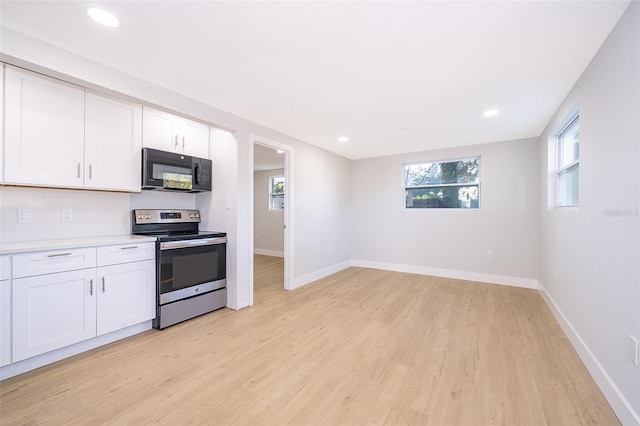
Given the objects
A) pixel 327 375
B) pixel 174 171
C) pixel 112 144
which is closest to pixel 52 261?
pixel 112 144

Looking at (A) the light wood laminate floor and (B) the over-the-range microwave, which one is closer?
(A) the light wood laminate floor

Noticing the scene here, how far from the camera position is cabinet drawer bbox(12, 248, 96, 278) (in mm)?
1949

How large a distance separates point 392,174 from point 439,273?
2.04 m

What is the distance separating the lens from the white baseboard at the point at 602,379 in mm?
1497

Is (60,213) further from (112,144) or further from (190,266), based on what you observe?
(190,266)

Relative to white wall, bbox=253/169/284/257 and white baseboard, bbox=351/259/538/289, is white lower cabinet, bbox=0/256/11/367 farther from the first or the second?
white wall, bbox=253/169/284/257

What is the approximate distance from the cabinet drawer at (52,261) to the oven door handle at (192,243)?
0.58 meters

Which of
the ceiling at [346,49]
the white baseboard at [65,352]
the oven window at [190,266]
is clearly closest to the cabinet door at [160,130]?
the ceiling at [346,49]

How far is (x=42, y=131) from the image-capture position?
85.8 inches

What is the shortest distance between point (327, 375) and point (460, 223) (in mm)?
3777

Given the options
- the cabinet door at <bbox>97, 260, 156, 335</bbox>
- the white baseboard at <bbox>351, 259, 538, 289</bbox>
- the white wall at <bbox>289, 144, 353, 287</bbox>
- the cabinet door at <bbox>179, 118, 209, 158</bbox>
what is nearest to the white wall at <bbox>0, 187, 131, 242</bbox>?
the cabinet door at <bbox>97, 260, 156, 335</bbox>

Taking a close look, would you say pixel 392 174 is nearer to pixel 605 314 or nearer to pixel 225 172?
pixel 225 172

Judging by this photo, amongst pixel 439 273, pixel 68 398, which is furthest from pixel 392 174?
pixel 68 398

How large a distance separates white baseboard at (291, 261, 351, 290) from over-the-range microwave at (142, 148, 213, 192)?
6.37 ft
